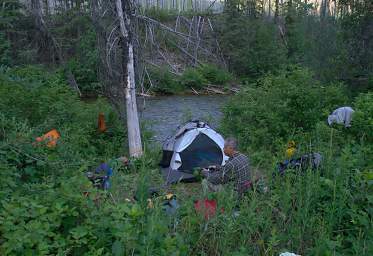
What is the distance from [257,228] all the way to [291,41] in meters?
Answer: 23.9

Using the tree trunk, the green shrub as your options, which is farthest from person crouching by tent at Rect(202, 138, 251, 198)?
the green shrub

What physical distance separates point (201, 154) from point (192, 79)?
14062mm

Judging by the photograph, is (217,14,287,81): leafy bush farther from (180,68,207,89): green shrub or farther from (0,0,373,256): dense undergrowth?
(0,0,373,256): dense undergrowth

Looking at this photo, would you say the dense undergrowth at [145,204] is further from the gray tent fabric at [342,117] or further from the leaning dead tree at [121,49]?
the leaning dead tree at [121,49]

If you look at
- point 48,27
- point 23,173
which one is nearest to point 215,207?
point 23,173

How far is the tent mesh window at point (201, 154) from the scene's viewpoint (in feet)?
28.0

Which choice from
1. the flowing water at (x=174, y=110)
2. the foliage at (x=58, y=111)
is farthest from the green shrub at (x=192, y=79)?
the foliage at (x=58, y=111)

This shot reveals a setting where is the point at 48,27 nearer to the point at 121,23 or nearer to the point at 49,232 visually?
the point at 121,23

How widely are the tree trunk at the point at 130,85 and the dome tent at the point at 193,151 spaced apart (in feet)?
1.81

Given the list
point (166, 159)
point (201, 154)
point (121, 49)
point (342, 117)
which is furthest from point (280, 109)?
point (121, 49)

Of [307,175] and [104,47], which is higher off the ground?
[104,47]

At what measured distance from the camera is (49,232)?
3.19 meters

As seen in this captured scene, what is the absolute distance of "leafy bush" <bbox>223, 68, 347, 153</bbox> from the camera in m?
9.59

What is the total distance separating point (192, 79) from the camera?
22.5 meters
